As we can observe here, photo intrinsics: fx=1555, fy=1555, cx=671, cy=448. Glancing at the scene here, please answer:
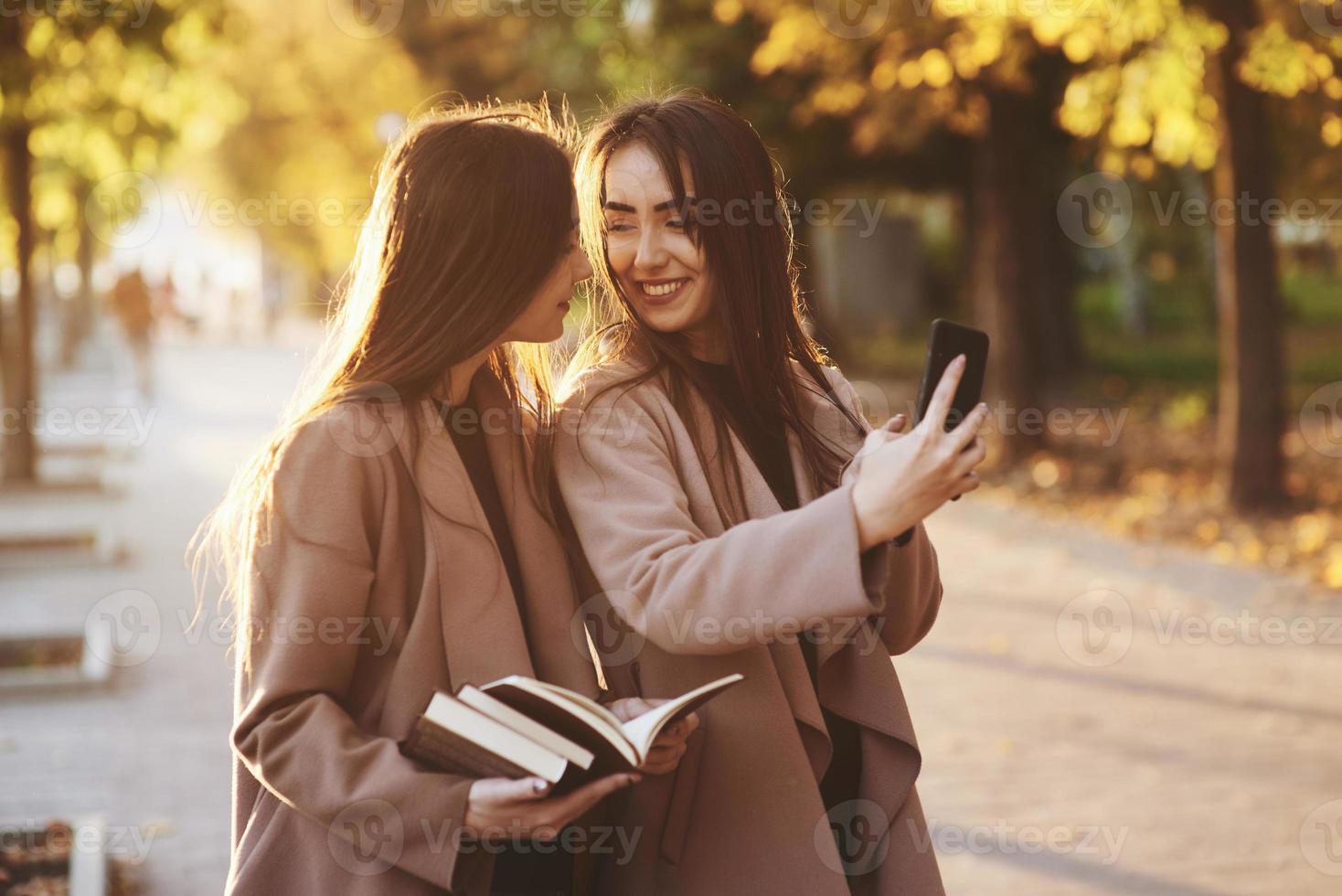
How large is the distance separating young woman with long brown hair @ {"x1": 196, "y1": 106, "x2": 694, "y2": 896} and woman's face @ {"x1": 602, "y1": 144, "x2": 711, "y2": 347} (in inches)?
4.0

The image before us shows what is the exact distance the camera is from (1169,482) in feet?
45.0

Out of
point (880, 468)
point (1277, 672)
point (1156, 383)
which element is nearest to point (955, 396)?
point (880, 468)

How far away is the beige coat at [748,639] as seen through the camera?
2.23 m

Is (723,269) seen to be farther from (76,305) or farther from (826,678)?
(76,305)

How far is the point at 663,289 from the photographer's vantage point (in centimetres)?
264

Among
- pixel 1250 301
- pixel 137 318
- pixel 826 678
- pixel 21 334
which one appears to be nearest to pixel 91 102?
pixel 21 334

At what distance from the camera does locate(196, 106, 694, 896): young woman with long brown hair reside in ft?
7.41

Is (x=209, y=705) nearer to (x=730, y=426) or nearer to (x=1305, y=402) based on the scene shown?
(x=730, y=426)

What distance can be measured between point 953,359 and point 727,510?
1.49 feet

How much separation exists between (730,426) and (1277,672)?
6.06m

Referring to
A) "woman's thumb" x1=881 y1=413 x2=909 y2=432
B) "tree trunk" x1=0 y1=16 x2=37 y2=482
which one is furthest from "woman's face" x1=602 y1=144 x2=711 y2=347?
"tree trunk" x1=0 y1=16 x2=37 y2=482

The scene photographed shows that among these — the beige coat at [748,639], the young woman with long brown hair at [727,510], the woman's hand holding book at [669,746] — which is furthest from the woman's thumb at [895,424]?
the woman's hand holding book at [669,746]

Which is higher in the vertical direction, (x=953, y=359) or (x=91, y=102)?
(x=91, y=102)

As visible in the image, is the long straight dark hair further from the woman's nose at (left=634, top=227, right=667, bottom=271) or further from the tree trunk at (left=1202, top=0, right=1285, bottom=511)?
the tree trunk at (left=1202, top=0, right=1285, bottom=511)
